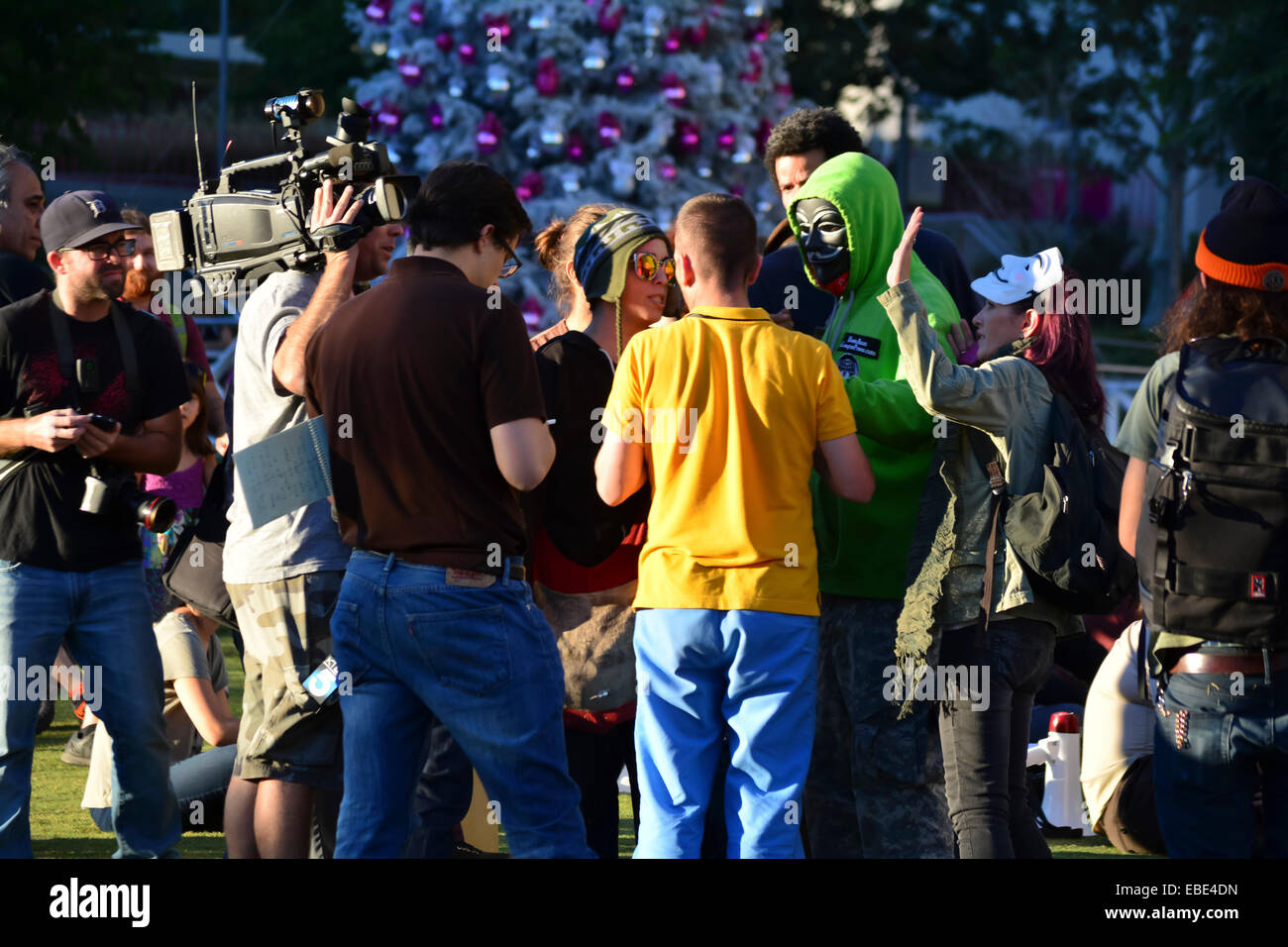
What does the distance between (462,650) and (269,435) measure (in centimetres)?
106

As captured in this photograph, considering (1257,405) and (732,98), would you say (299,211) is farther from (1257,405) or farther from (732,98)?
(732,98)

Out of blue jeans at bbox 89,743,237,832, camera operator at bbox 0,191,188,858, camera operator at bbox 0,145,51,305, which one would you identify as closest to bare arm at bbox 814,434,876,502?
camera operator at bbox 0,191,188,858

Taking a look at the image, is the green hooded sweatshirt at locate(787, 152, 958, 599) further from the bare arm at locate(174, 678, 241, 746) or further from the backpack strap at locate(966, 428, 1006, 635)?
the bare arm at locate(174, 678, 241, 746)

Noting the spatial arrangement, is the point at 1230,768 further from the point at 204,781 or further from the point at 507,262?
the point at 204,781

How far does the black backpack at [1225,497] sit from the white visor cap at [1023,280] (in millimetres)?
857

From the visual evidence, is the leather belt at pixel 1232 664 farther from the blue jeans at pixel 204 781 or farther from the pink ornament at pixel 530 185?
the pink ornament at pixel 530 185

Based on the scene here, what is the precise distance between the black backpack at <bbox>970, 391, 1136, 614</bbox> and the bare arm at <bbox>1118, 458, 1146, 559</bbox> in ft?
1.38

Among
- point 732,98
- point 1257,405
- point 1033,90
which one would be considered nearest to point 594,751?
point 1257,405

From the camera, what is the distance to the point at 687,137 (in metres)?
15.1

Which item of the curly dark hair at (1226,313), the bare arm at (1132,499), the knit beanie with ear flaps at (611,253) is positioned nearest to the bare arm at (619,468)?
the knit beanie with ear flaps at (611,253)

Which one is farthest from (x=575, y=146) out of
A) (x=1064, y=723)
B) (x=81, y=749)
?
(x=1064, y=723)

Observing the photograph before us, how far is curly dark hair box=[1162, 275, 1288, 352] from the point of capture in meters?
3.74

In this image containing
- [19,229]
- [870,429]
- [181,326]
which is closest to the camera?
[870,429]

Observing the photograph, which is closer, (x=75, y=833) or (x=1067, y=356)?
(x=1067, y=356)
